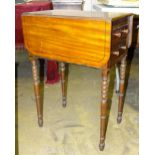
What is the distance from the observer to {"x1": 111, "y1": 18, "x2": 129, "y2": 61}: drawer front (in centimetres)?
142

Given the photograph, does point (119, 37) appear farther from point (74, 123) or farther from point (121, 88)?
point (74, 123)

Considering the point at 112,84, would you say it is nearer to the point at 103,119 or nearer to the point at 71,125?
the point at 71,125

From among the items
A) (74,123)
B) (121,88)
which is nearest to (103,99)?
(121,88)

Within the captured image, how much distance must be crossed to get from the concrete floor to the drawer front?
584 mm

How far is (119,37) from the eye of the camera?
4.90ft

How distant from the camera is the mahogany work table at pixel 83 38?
138 cm

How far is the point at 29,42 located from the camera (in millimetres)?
1701

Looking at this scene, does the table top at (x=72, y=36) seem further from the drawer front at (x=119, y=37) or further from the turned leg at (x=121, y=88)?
the turned leg at (x=121, y=88)

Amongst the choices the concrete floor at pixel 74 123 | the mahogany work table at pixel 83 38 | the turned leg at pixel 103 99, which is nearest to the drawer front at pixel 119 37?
the mahogany work table at pixel 83 38

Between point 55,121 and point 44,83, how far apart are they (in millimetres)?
819

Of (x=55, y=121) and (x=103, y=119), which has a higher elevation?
(x=103, y=119)
